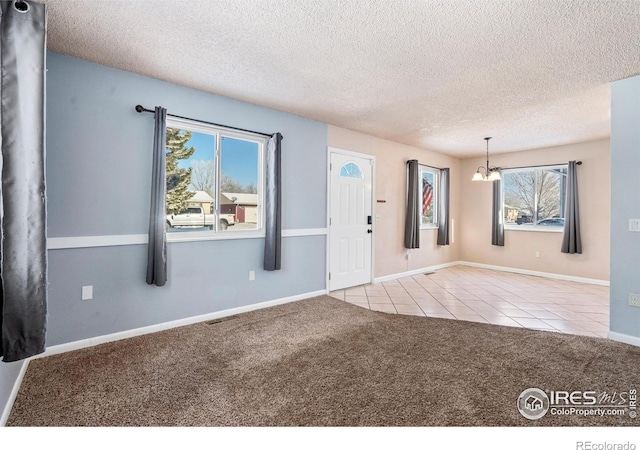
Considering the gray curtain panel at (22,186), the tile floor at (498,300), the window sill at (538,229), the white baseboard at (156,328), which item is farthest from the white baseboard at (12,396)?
the window sill at (538,229)

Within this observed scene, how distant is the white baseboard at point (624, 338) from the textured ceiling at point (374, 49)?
236 cm

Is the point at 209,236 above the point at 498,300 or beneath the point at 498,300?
above

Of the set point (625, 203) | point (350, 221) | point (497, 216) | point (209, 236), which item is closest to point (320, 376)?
point (209, 236)

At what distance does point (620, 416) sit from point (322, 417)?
1.68 meters

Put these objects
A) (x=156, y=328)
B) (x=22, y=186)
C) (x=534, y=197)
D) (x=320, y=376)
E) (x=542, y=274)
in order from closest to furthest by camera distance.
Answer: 1. (x=22, y=186)
2. (x=320, y=376)
3. (x=156, y=328)
4. (x=542, y=274)
5. (x=534, y=197)

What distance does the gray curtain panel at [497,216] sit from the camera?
20.9 feet

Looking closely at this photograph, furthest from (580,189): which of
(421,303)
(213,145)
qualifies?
(213,145)

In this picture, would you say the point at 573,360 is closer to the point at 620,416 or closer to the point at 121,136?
the point at 620,416

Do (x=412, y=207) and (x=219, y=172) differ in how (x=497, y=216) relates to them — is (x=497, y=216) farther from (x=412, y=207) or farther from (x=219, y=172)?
(x=219, y=172)

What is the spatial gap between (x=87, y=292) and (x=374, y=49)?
3.13 m

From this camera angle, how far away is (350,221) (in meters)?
4.88

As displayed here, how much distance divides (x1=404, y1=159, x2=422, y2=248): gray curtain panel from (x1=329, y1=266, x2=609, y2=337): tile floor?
2.34 ft

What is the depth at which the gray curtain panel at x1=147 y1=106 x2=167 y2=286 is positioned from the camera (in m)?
2.88

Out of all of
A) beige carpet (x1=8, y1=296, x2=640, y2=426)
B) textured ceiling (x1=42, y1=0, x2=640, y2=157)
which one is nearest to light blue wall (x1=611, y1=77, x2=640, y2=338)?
textured ceiling (x1=42, y1=0, x2=640, y2=157)
